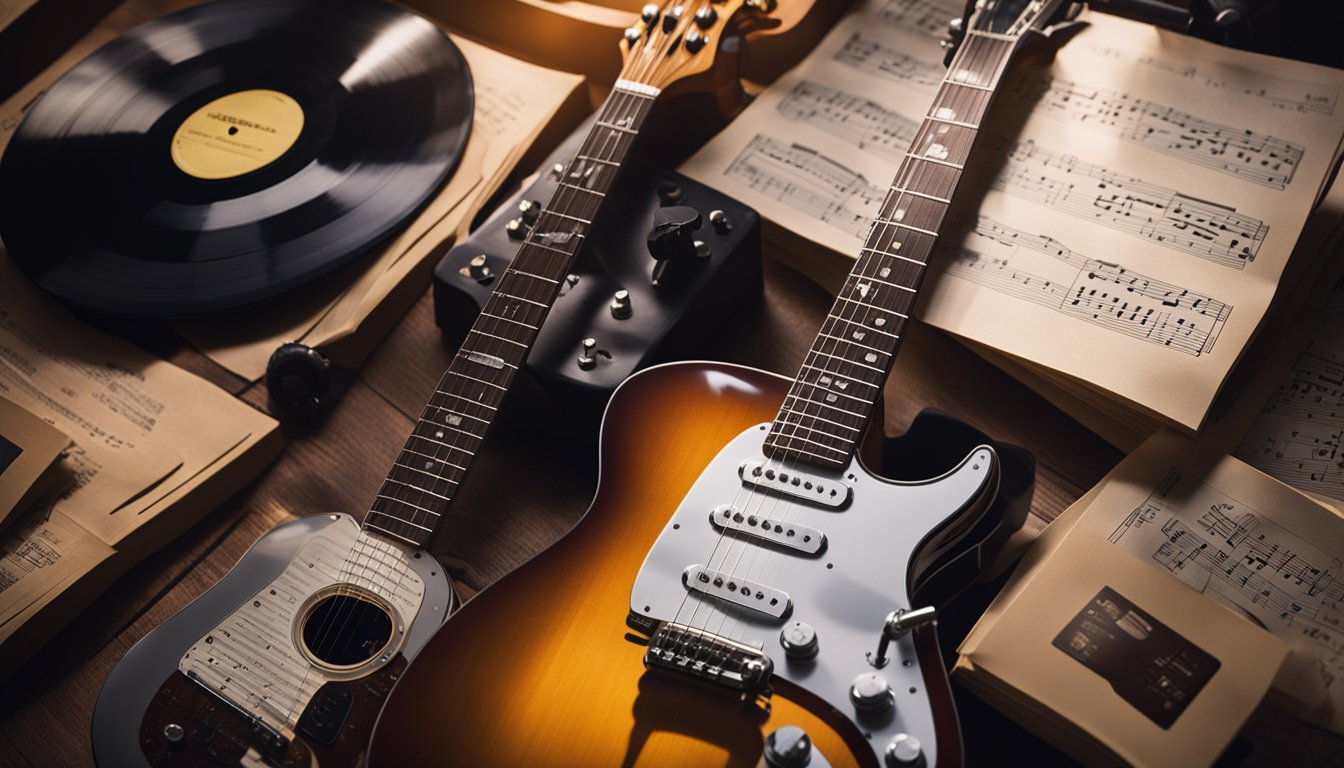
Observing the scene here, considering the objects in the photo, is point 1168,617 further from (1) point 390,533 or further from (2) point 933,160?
(1) point 390,533

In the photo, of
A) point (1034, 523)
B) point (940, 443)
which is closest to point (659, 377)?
point (940, 443)

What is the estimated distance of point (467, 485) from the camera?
113 centimetres

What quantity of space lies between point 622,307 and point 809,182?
12.8 inches

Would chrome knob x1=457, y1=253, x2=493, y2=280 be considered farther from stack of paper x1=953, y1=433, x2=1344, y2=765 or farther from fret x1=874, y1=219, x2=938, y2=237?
stack of paper x1=953, y1=433, x2=1344, y2=765

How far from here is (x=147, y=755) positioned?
84cm

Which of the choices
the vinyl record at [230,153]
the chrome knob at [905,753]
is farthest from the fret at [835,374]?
the vinyl record at [230,153]

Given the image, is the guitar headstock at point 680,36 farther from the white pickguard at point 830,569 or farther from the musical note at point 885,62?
the white pickguard at point 830,569

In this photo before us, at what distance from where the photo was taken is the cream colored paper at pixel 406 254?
122 centimetres

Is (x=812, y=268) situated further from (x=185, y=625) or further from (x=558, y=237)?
(x=185, y=625)

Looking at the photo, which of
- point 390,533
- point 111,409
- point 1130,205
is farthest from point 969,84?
point 111,409

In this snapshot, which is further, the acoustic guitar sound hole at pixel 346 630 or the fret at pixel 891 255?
the fret at pixel 891 255

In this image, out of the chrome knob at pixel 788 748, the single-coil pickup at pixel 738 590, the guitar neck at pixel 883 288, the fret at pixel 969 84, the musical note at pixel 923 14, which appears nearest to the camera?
the chrome knob at pixel 788 748

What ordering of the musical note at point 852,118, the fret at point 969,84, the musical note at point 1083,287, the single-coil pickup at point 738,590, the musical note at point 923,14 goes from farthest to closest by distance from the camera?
1. the musical note at point 923,14
2. the musical note at point 852,118
3. the fret at point 969,84
4. the musical note at point 1083,287
5. the single-coil pickup at point 738,590

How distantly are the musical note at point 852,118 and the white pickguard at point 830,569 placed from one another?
528 millimetres
